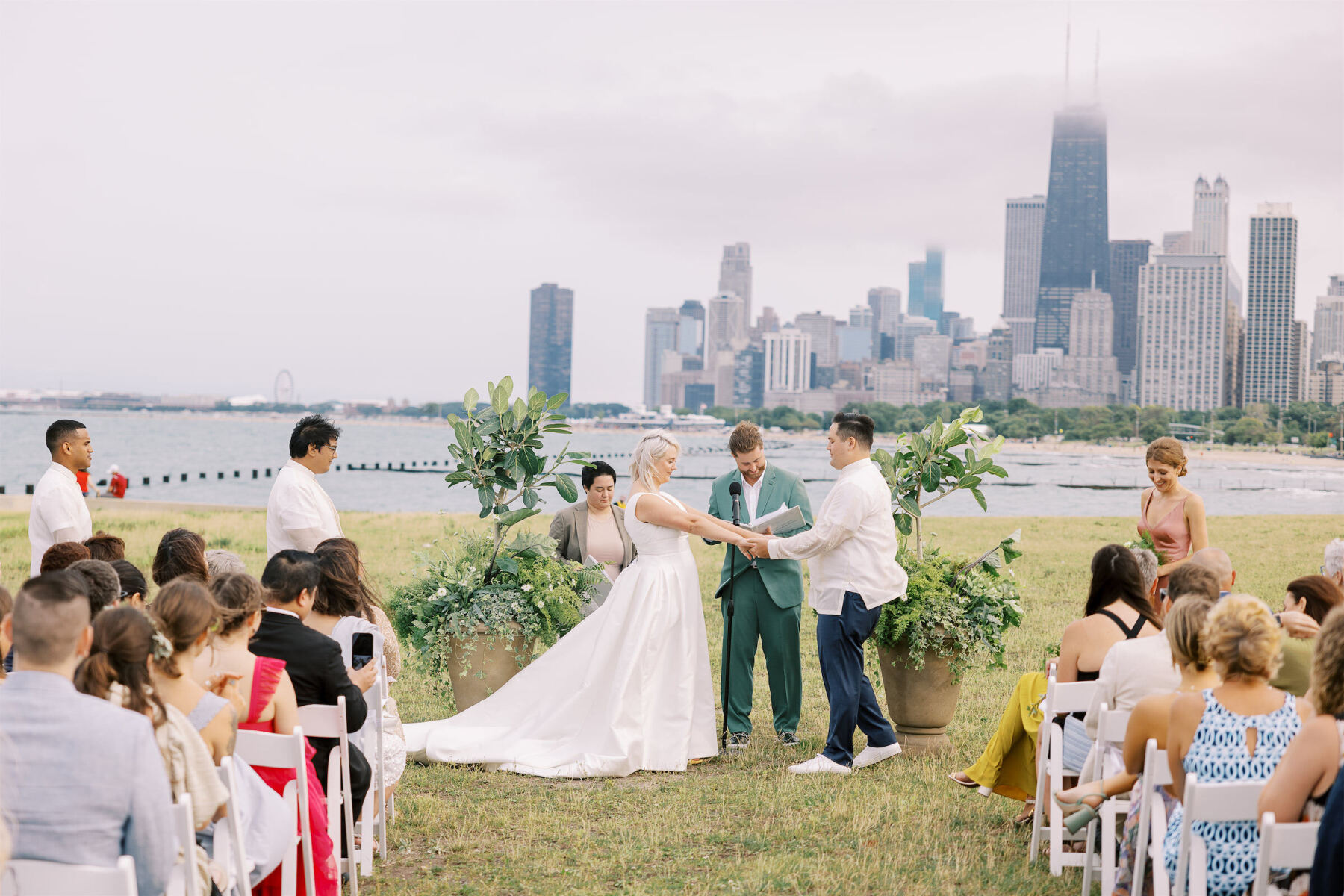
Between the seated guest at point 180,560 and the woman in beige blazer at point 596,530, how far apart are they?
3.32 meters

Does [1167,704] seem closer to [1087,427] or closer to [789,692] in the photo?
[789,692]

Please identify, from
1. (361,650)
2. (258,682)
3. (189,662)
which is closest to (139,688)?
→ (189,662)

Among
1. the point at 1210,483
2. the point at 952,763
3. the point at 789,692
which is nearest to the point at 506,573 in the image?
the point at 789,692

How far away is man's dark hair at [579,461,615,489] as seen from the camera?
8539 millimetres

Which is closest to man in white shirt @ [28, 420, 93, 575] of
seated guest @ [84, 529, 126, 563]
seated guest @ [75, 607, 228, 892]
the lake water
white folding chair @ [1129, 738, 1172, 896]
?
seated guest @ [84, 529, 126, 563]

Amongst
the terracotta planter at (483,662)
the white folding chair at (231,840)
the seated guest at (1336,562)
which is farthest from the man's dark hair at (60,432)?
the seated guest at (1336,562)

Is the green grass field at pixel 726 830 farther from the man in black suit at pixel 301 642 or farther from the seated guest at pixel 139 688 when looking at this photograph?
the seated guest at pixel 139 688

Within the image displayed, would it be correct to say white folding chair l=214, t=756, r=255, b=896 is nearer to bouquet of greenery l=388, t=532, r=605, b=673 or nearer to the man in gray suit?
the man in gray suit

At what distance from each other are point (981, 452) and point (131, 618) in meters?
5.77

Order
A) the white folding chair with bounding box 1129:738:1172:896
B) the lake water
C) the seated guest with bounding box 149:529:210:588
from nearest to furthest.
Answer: the white folding chair with bounding box 1129:738:1172:896 < the seated guest with bounding box 149:529:210:588 < the lake water

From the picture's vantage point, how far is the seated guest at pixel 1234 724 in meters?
3.74

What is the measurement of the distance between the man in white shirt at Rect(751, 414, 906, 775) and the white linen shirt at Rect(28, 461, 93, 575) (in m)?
4.41

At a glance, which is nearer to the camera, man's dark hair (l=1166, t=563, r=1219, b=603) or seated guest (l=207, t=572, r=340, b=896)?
seated guest (l=207, t=572, r=340, b=896)

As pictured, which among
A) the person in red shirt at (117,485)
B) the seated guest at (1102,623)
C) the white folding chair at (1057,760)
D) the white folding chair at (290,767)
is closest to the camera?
the white folding chair at (290,767)
